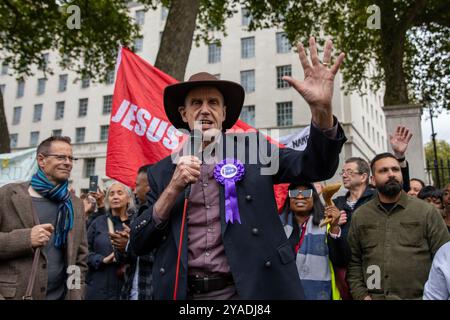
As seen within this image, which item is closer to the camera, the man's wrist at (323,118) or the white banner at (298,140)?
the man's wrist at (323,118)

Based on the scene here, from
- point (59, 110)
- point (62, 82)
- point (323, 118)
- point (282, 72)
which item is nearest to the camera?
point (323, 118)

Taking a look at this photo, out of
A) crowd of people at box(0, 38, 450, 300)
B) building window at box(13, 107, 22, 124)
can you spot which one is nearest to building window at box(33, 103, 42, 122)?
building window at box(13, 107, 22, 124)

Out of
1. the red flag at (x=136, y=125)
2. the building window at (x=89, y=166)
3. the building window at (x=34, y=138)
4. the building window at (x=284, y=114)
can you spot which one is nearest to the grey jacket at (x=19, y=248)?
the red flag at (x=136, y=125)

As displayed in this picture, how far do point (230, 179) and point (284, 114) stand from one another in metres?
31.9

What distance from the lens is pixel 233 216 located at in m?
2.02

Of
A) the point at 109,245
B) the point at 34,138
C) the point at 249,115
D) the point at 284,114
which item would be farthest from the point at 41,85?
the point at 109,245

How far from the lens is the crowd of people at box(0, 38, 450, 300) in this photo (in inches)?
76.5

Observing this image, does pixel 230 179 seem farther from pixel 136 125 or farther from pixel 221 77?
pixel 221 77

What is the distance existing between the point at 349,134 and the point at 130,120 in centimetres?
2723

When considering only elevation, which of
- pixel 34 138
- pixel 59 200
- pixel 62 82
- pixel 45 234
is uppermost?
pixel 62 82

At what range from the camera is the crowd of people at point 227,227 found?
76.5 inches

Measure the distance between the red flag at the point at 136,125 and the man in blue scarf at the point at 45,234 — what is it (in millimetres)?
1656

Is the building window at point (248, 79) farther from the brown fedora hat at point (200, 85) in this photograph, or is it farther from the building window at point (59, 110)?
the brown fedora hat at point (200, 85)

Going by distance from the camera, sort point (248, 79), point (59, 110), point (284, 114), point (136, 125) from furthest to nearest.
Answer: point (59, 110) < point (248, 79) < point (284, 114) < point (136, 125)
